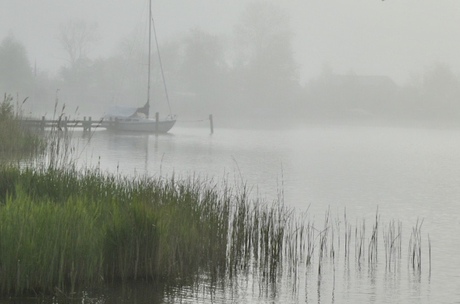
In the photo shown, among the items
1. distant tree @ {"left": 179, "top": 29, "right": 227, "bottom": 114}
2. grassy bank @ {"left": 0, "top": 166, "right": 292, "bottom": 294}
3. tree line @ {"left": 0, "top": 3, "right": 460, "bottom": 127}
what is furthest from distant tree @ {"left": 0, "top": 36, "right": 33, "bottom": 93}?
grassy bank @ {"left": 0, "top": 166, "right": 292, "bottom": 294}

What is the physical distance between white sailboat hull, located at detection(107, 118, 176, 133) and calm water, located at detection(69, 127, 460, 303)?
7.35 feet

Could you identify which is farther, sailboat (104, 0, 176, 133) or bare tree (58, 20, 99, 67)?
bare tree (58, 20, 99, 67)

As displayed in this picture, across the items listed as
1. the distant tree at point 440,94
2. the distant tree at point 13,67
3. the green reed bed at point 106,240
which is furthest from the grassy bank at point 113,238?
the distant tree at point 440,94

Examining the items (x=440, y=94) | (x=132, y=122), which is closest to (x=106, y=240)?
(x=132, y=122)

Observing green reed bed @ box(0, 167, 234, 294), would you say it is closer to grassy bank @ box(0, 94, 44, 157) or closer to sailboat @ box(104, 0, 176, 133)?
grassy bank @ box(0, 94, 44, 157)

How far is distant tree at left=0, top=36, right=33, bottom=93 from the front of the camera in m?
83.4

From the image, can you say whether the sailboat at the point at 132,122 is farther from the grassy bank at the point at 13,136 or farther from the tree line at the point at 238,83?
the tree line at the point at 238,83

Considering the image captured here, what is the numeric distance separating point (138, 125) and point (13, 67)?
118 ft

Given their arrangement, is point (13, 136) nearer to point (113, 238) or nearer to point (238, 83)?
point (113, 238)

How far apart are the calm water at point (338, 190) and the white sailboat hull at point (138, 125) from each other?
7.35 feet

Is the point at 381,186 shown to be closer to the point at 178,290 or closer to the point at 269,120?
the point at 178,290

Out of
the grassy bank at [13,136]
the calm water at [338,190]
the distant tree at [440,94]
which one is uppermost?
the distant tree at [440,94]

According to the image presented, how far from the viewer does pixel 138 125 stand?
172 feet

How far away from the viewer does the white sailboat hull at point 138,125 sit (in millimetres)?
52188
